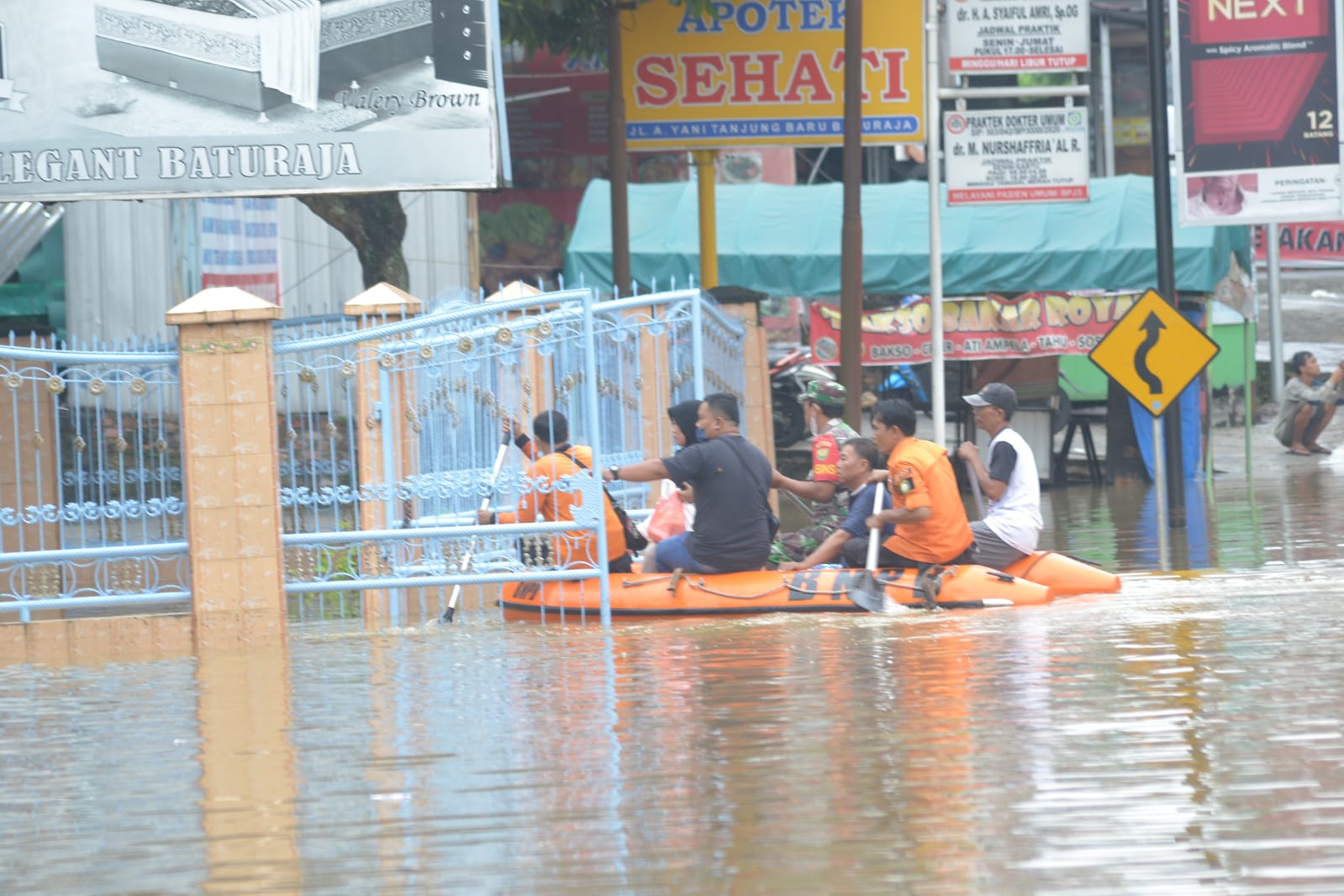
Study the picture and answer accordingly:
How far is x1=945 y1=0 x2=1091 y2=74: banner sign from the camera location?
18.5 metres

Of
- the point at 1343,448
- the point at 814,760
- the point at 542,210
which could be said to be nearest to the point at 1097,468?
the point at 1343,448

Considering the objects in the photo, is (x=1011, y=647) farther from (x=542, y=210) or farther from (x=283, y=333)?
(x=542, y=210)

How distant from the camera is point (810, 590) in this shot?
1160 cm

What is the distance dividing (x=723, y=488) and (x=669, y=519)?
1019mm

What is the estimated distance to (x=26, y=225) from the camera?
18.8 meters

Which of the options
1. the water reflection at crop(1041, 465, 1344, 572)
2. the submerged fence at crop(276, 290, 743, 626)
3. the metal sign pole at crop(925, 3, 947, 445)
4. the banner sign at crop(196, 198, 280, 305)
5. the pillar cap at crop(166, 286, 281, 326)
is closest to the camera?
the pillar cap at crop(166, 286, 281, 326)

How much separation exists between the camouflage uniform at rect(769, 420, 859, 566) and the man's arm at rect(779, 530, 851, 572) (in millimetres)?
253

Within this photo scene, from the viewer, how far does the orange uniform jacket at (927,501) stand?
11.5 m

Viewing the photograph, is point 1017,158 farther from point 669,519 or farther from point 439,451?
point 439,451

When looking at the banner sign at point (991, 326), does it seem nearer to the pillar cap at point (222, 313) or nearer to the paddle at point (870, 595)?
the paddle at point (870, 595)

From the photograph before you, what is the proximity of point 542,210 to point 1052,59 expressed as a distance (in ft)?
43.5

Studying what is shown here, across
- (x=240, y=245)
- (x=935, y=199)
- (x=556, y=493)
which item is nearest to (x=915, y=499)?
(x=556, y=493)

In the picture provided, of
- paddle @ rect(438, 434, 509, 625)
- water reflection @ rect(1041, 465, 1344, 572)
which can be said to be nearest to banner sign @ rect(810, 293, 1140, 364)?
water reflection @ rect(1041, 465, 1344, 572)

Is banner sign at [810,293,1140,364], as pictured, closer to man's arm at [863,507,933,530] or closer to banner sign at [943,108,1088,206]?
banner sign at [943,108,1088,206]
